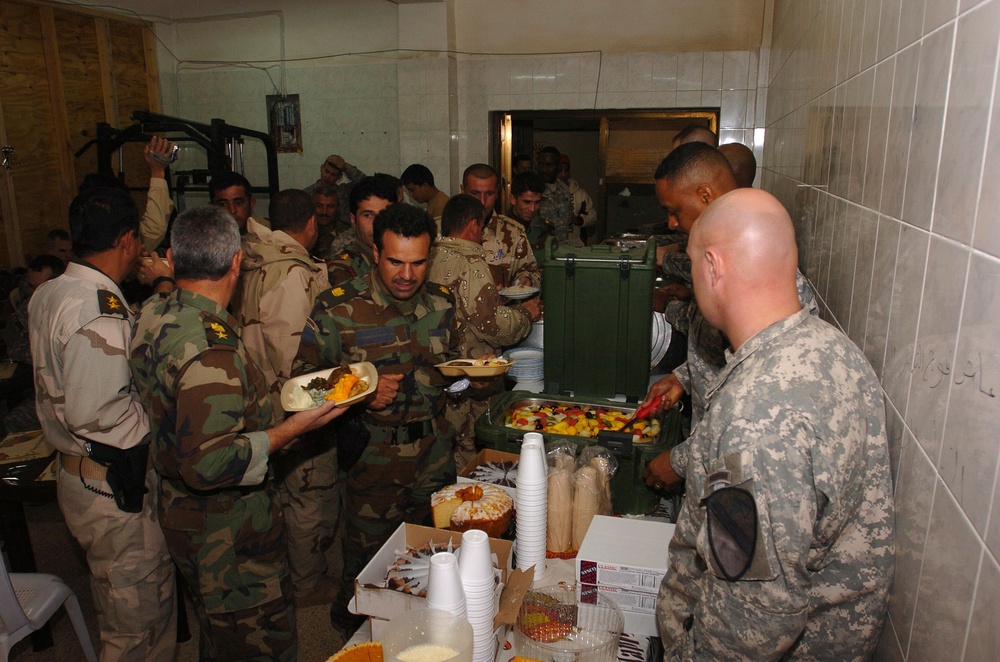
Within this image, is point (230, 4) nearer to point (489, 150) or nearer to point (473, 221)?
point (489, 150)

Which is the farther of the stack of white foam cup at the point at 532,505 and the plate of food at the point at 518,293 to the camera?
the plate of food at the point at 518,293

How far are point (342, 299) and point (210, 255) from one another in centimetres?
64

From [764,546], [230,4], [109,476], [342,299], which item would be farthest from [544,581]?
[230,4]

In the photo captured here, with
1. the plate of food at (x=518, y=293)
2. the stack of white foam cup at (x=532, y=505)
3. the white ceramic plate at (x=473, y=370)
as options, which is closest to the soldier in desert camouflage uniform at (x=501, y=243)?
the plate of food at (x=518, y=293)

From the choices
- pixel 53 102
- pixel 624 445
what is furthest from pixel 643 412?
pixel 53 102

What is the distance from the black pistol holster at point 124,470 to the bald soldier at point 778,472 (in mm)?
2005

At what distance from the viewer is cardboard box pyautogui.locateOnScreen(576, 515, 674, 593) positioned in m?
A: 1.72

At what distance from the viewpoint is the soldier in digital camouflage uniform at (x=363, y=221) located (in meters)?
3.65

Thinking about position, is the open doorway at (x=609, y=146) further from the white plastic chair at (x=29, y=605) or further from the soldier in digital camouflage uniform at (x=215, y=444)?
the white plastic chair at (x=29, y=605)

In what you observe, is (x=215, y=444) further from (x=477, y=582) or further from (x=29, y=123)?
(x=29, y=123)

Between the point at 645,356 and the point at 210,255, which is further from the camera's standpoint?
the point at 645,356

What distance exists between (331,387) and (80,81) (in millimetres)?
6678

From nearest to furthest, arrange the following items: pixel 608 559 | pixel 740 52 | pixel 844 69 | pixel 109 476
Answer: pixel 608 559 → pixel 844 69 → pixel 109 476 → pixel 740 52

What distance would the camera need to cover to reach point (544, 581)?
1.87 metres
